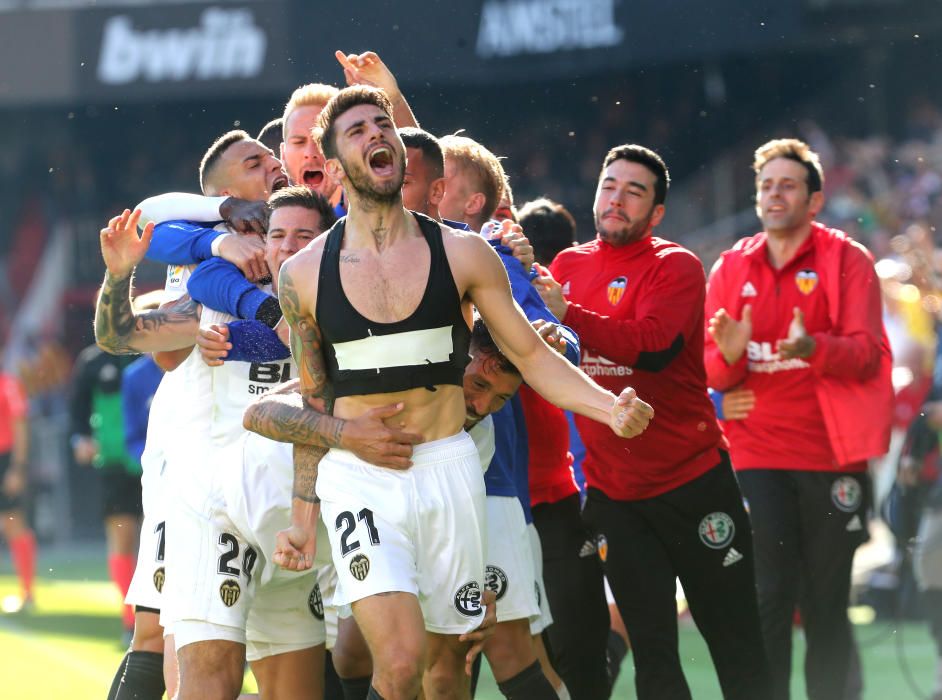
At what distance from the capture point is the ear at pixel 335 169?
4725 millimetres

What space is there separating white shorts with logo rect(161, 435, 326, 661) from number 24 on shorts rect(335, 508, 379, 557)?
20.1 inches

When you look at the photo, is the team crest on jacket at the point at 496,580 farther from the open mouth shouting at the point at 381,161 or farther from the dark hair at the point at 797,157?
the dark hair at the point at 797,157

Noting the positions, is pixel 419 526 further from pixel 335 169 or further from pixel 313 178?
pixel 313 178

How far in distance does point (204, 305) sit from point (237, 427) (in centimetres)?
46

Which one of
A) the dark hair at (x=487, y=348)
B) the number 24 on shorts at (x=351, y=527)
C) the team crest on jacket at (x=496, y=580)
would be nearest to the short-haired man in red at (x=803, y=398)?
the dark hair at (x=487, y=348)

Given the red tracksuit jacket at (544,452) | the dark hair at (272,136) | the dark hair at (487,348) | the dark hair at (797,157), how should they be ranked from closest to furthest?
the dark hair at (487,348) < the red tracksuit jacket at (544,452) < the dark hair at (272,136) < the dark hair at (797,157)

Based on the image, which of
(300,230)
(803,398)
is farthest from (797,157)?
(300,230)

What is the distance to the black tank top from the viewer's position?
15.1 ft

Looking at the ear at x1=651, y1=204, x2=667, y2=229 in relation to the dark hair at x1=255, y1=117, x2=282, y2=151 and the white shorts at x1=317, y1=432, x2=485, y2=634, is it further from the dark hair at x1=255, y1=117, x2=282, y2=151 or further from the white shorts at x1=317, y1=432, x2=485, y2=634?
the white shorts at x1=317, y1=432, x2=485, y2=634

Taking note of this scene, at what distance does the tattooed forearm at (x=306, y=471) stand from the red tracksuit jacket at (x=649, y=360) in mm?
1387

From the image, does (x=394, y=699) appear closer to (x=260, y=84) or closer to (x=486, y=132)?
(x=260, y=84)

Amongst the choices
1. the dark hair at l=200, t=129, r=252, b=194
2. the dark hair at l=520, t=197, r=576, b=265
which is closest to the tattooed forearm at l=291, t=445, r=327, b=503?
the dark hair at l=200, t=129, r=252, b=194

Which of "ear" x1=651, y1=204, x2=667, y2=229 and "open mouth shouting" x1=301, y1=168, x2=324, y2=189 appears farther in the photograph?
"ear" x1=651, y1=204, x2=667, y2=229

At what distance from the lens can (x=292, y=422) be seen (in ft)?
15.6
